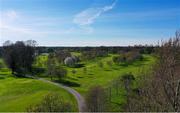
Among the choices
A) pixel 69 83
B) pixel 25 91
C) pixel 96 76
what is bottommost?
pixel 25 91

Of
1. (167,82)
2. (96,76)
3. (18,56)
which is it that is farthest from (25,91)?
(167,82)

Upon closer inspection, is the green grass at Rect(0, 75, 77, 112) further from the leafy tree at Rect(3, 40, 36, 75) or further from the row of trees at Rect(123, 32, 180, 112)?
the row of trees at Rect(123, 32, 180, 112)

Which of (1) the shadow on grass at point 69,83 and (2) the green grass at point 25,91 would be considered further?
(1) the shadow on grass at point 69,83

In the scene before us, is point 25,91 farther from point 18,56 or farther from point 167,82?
point 167,82

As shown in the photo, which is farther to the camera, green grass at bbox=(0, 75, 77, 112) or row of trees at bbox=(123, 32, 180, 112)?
green grass at bbox=(0, 75, 77, 112)

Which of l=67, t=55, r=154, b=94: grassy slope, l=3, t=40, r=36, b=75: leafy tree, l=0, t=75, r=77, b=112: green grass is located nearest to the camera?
l=0, t=75, r=77, b=112: green grass

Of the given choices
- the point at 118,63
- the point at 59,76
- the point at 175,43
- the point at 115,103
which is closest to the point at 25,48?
the point at 59,76

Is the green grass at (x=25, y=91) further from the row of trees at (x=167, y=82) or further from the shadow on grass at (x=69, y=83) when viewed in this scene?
the row of trees at (x=167, y=82)

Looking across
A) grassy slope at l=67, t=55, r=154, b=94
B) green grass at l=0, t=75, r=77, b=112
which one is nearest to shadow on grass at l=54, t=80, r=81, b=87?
grassy slope at l=67, t=55, r=154, b=94

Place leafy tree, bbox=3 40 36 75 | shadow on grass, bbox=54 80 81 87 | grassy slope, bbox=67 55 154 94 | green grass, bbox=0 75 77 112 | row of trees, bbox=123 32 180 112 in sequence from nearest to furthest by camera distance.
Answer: row of trees, bbox=123 32 180 112 < green grass, bbox=0 75 77 112 < shadow on grass, bbox=54 80 81 87 < grassy slope, bbox=67 55 154 94 < leafy tree, bbox=3 40 36 75

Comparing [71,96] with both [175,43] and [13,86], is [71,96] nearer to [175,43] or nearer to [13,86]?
[13,86]

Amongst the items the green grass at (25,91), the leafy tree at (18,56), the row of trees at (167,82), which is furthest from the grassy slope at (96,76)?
the row of trees at (167,82)
